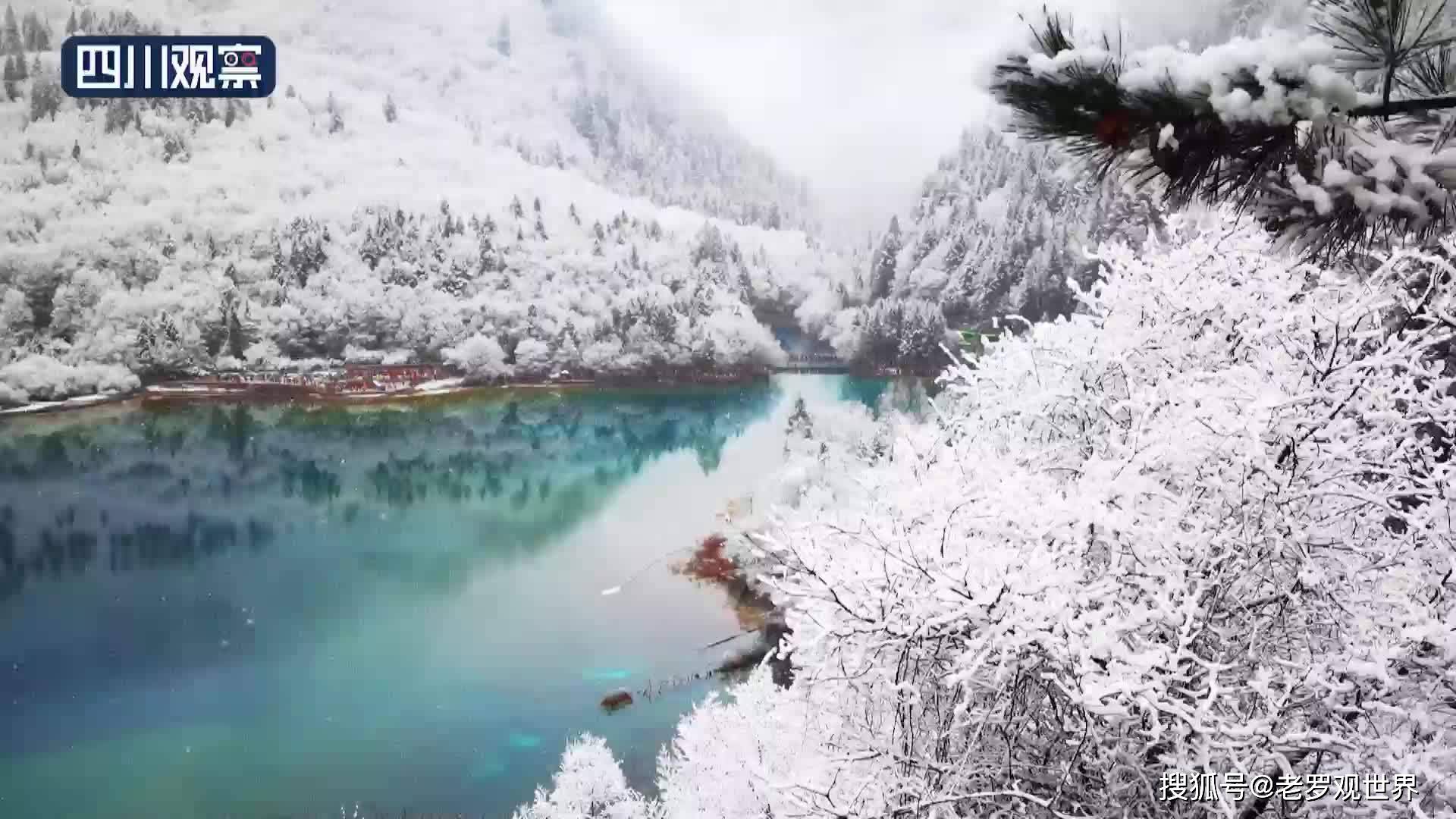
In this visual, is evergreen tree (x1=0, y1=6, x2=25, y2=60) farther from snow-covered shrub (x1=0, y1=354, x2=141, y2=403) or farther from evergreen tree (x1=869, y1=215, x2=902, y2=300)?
evergreen tree (x1=869, y1=215, x2=902, y2=300)

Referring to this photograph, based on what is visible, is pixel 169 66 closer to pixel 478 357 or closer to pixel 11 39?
pixel 11 39

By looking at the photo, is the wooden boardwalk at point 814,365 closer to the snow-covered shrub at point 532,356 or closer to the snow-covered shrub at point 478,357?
the snow-covered shrub at point 532,356

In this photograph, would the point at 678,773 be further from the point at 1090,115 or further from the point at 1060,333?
the point at 1090,115

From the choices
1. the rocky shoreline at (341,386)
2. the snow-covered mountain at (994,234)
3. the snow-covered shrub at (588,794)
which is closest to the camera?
the snow-covered shrub at (588,794)

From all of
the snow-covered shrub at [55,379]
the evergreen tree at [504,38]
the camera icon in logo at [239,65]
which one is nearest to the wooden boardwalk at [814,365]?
the evergreen tree at [504,38]

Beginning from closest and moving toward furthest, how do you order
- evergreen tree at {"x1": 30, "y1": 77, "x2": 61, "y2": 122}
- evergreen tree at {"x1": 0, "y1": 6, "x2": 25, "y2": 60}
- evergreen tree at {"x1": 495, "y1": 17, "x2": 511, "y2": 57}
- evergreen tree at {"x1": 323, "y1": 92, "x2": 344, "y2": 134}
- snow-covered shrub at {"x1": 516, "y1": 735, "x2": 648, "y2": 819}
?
1. snow-covered shrub at {"x1": 516, "y1": 735, "x2": 648, "y2": 819}
2. evergreen tree at {"x1": 0, "y1": 6, "x2": 25, "y2": 60}
3. evergreen tree at {"x1": 30, "y1": 77, "x2": 61, "y2": 122}
4. evergreen tree at {"x1": 323, "y1": 92, "x2": 344, "y2": 134}
5. evergreen tree at {"x1": 495, "y1": 17, "x2": 511, "y2": 57}

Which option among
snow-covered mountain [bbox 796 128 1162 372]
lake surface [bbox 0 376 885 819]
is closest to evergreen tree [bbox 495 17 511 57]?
lake surface [bbox 0 376 885 819]
